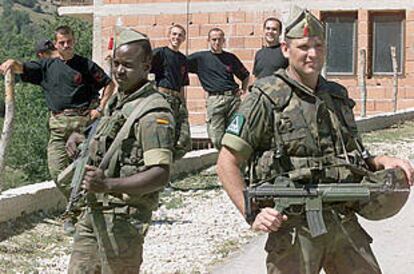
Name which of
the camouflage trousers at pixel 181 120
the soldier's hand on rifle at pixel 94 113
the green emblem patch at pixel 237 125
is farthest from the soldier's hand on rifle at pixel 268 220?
the camouflage trousers at pixel 181 120

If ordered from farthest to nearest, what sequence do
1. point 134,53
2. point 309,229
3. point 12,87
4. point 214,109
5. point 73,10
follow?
1. point 73,10
2. point 214,109
3. point 12,87
4. point 134,53
5. point 309,229

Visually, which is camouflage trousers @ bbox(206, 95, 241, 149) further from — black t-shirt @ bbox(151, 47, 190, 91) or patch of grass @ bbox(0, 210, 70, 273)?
patch of grass @ bbox(0, 210, 70, 273)

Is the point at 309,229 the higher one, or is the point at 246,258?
the point at 309,229

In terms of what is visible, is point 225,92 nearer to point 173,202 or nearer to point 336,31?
point 173,202

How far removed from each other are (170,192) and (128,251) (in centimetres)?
594

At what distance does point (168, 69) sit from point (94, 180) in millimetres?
6049

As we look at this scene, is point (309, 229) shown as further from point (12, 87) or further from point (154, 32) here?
point (154, 32)

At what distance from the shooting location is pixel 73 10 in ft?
Result: 87.4

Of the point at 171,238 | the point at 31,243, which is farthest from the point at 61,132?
the point at 171,238

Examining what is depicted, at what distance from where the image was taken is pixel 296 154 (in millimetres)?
4098

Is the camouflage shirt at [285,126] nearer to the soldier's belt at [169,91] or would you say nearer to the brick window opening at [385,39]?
the soldier's belt at [169,91]

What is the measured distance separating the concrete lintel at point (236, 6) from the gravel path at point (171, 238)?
13.3m

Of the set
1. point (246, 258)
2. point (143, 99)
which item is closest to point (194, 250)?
point (246, 258)

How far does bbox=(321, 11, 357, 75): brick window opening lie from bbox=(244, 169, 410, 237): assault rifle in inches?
766
